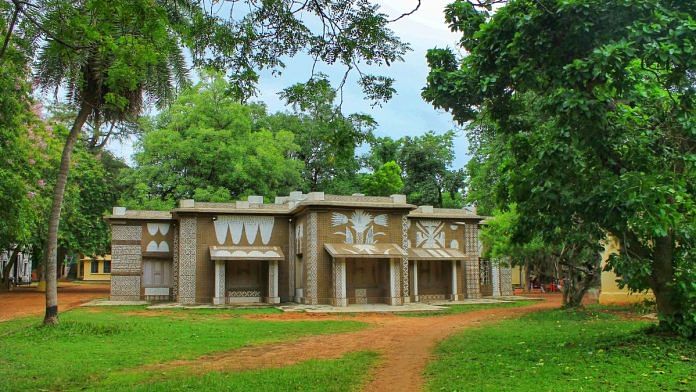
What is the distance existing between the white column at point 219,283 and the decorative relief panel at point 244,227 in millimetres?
1052

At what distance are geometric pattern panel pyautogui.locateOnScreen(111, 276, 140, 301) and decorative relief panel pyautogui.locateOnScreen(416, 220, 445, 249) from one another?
43.9 feet

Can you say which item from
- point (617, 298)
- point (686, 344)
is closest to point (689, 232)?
point (686, 344)

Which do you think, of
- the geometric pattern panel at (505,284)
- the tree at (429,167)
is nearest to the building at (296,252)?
the geometric pattern panel at (505,284)

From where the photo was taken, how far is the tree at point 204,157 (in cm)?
3422

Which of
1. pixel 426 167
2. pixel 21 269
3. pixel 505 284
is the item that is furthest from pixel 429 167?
pixel 21 269

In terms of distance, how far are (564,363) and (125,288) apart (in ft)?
77.9

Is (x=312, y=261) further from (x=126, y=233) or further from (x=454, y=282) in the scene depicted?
(x=126, y=233)

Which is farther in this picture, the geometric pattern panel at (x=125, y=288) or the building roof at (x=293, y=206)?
the geometric pattern panel at (x=125, y=288)

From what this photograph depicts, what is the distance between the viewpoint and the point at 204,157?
3422cm

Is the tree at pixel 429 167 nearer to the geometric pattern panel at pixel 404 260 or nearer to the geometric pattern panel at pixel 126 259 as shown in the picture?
the geometric pattern panel at pixel 404 260

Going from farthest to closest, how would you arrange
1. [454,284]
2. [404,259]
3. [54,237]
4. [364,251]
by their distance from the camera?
[454,284], [404,259], [364,251], [54,237]

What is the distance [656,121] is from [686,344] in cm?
369

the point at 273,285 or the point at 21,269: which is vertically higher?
the point at 21,269

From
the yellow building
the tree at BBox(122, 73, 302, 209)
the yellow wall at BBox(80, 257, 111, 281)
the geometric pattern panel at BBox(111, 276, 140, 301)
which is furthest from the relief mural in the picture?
the yellow building
